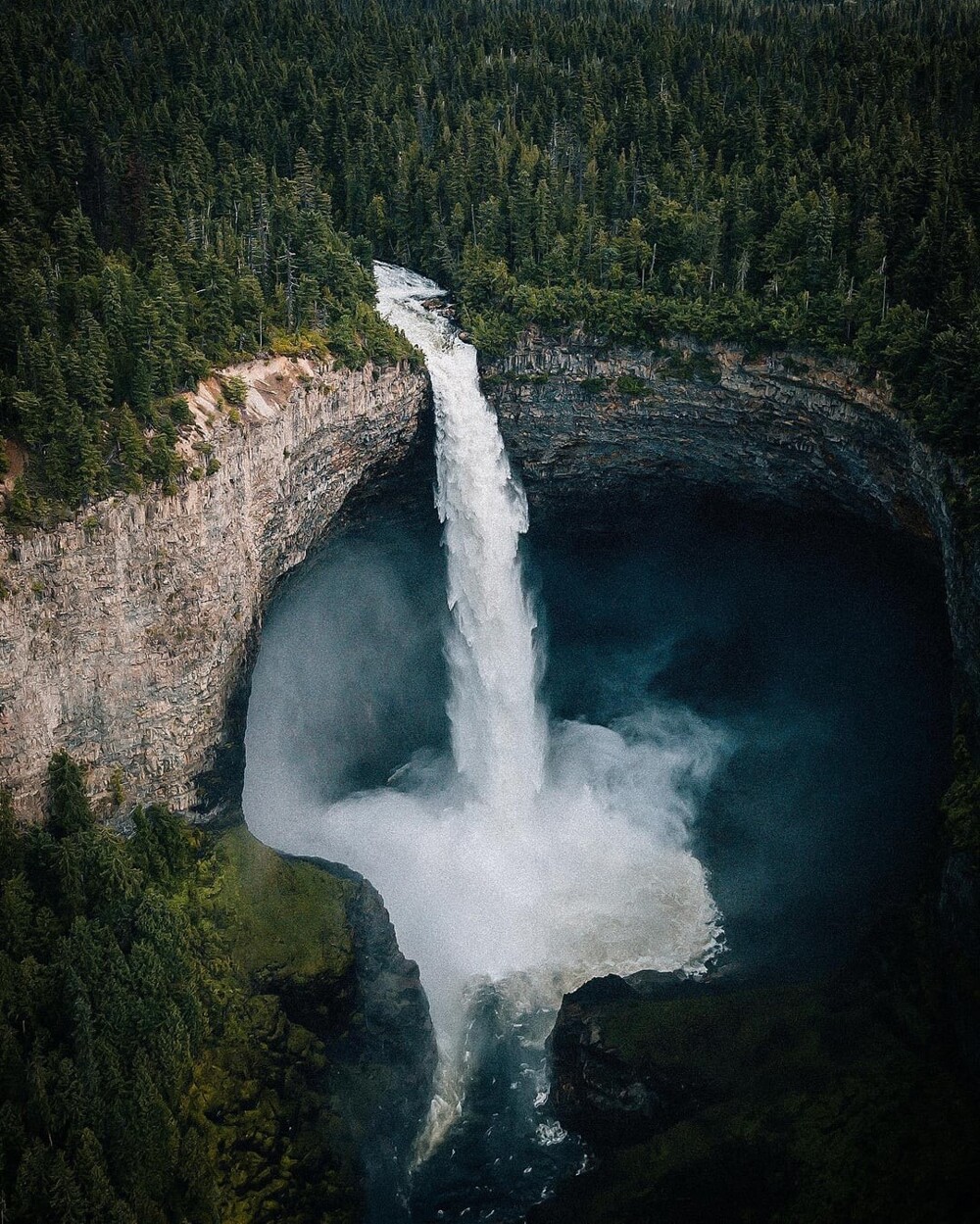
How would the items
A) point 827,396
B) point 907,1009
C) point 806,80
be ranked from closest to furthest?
1. point 907,1009
2. point 827,396
3. point 806,80

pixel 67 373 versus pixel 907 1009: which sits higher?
pixel 67 373

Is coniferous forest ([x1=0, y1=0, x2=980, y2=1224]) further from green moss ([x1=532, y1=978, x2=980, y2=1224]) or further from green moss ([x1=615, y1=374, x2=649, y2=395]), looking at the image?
green moss ([x1=615, y1=374, x2=649, y2=395])

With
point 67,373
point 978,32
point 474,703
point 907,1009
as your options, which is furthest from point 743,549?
point 978,32

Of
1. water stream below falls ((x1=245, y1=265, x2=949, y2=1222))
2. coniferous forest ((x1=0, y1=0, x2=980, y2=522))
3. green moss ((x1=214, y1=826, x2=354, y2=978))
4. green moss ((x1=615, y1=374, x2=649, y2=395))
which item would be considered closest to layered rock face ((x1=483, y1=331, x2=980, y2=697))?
green moss ((x1=615, y1=374, x2=649, y2=395))

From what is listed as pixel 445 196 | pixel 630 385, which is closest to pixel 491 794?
pixel 630 385

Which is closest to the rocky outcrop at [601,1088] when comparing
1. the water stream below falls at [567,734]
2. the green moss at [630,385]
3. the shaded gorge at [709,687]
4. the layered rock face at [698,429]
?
the shaded gorge at [709,687]

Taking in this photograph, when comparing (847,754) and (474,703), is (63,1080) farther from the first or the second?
(847,754)
